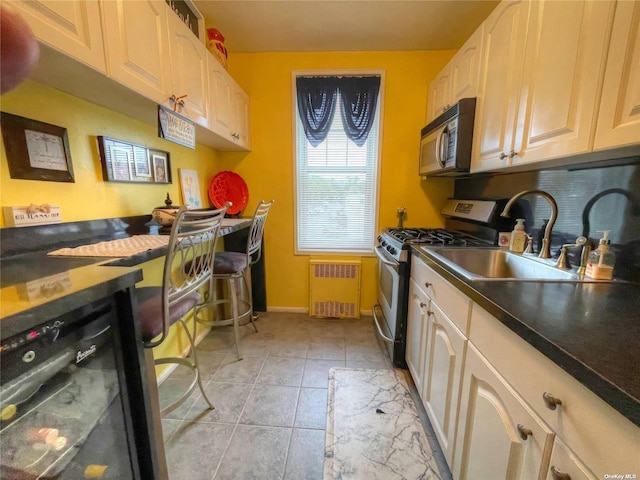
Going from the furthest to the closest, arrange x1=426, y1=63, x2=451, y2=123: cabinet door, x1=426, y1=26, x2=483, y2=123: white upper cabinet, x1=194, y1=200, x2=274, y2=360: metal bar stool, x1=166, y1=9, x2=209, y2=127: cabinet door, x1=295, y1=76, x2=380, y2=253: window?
x1=295, y1=76, x2=380, y2=253: window → x1=426, y1=63, x2=451, y2=123: cabinet door → x1=194, y1=200, x2=274, y2=360: metal bar stool → x1=426, y1=26, x2=483, y2=123: white upper cabinet → x1=166, y1=9, x2=209, y2=127: cabinet door

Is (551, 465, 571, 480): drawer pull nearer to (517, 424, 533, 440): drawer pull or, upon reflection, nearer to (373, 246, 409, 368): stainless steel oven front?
(517, 424, 533, 440): drawer pull

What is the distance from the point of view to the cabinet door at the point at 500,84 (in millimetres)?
1260

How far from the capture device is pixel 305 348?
7.29 feet

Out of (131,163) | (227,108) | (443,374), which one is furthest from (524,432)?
(227,108)

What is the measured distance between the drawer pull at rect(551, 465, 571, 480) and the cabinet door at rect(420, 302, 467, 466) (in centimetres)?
45

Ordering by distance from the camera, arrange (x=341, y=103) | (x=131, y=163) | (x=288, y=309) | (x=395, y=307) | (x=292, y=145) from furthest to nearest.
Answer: (x=288, y=309)
(x=292, y=145)
(x=341, y=103)
(x=395, y=307)
(x=131, y=163)

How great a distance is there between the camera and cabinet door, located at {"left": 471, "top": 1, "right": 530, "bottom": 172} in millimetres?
1260

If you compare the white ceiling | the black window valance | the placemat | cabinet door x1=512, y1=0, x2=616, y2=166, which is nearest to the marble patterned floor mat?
the placemat

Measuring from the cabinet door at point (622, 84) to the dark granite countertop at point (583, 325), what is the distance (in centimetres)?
48

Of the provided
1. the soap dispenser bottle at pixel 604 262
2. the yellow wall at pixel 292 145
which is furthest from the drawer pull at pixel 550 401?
the yellow wall at pixel 292 145

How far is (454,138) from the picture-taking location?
171 cm

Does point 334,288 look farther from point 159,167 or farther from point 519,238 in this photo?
point 159,167

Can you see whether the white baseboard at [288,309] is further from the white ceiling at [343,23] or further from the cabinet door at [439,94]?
the white ceiling at [343,23]

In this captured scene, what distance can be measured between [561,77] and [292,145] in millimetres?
2012
